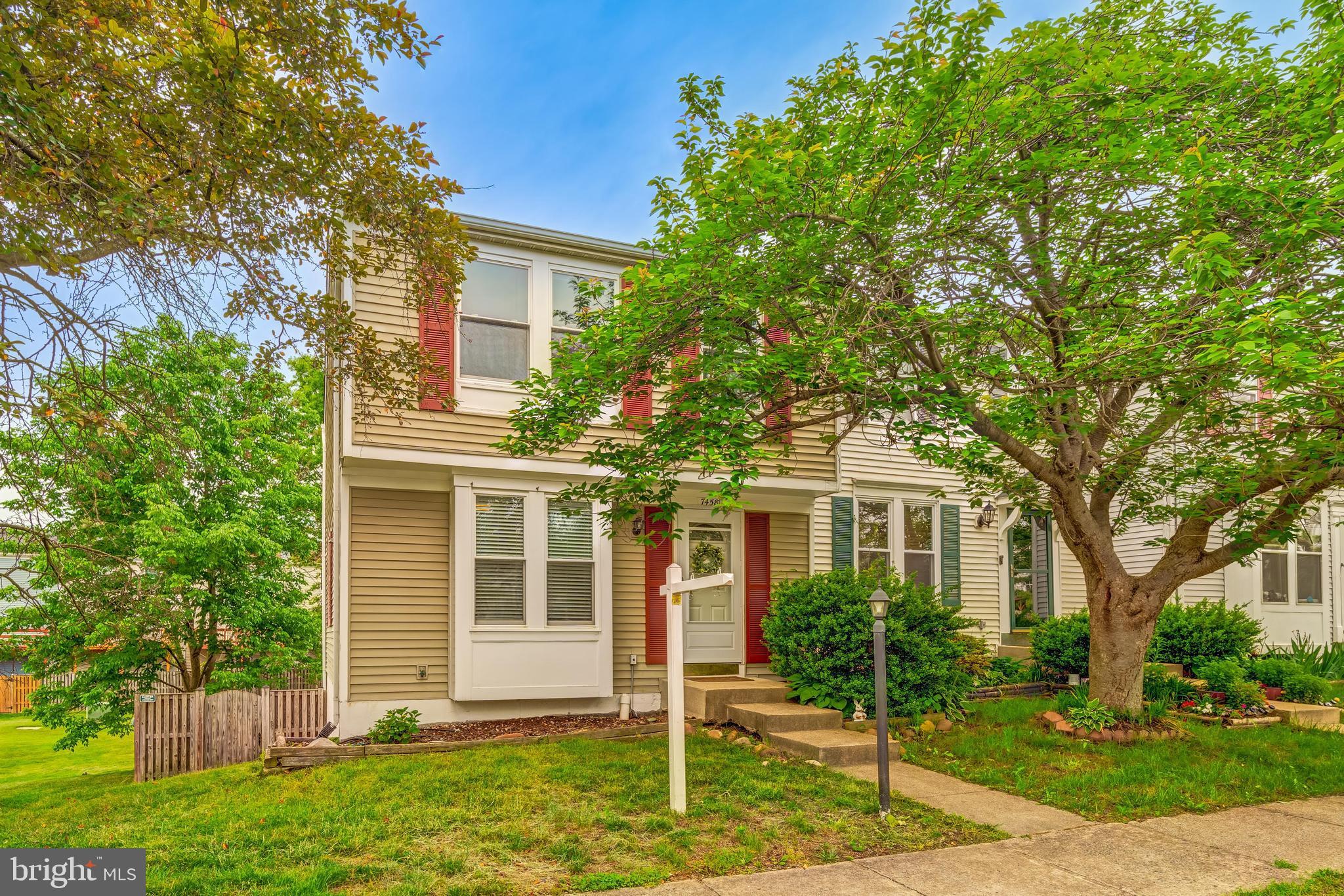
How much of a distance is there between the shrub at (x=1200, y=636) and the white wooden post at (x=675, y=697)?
8399 millimetres

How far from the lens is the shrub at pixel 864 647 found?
9.20 m

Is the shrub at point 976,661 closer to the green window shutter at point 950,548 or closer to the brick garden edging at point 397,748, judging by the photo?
the green window shutter at point 950,548

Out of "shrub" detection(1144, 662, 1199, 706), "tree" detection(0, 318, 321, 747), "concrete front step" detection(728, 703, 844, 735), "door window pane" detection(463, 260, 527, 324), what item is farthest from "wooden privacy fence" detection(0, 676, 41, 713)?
"shrub" detection(1144, 662, 1199, 706)

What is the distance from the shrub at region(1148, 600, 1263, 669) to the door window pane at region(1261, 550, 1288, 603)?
5.34 meters

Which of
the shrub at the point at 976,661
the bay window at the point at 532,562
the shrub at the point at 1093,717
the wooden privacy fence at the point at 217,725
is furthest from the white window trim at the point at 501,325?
the shrub at the point at 1093,717

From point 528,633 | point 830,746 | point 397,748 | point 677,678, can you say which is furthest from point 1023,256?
point 397,748

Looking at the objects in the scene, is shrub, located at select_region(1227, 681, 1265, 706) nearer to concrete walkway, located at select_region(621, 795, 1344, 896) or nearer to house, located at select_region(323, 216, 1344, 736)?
house, located at select_region(323, 216, 1344, 736)

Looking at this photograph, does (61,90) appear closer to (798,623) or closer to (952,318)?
(952,318)

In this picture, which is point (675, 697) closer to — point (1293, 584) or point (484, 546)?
point (484, 546)

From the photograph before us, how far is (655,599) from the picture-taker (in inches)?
443

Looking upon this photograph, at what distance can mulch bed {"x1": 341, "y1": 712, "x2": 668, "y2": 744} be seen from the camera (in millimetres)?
9242

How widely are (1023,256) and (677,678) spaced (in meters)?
5.58

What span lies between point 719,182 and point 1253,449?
231 inches

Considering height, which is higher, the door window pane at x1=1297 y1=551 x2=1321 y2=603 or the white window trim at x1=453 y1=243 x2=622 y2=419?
the white window trim at x1=453 y1=243 x2=622 y2=419
